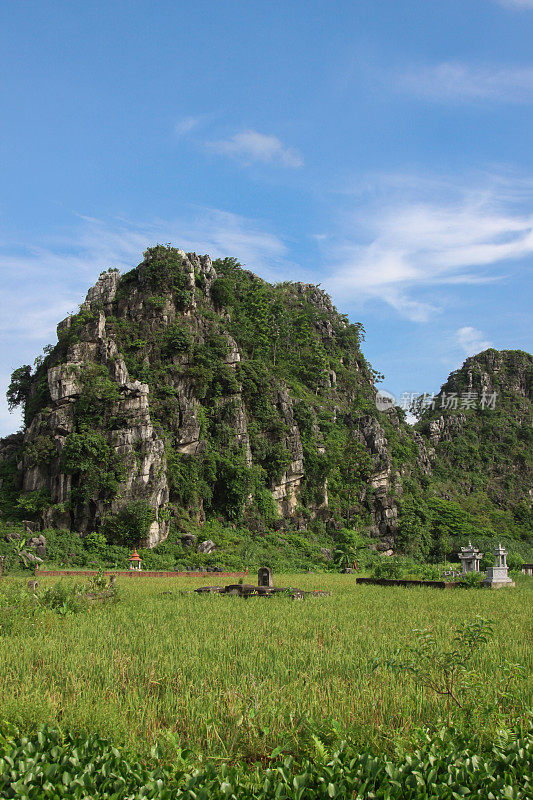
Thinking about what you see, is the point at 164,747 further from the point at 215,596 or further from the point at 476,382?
the point at 476,382

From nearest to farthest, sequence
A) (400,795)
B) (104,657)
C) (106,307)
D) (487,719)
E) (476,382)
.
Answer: (400,795)
(487,719)
(104,657)
(106,307)
(476,382)

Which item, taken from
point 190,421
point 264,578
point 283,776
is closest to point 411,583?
point 264,578

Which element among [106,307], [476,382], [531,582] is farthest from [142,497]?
[476,382]

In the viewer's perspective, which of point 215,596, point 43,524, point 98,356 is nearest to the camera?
point 215,596

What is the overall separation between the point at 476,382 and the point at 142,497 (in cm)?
6526

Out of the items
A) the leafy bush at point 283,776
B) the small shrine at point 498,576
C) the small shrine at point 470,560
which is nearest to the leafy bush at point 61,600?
the leafy bush at point 283,776

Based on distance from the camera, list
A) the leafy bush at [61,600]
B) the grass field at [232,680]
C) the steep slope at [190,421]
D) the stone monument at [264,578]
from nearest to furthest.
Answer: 1. the grass field at [232,680]
2. the leafy bush at [61,600]
3. the stone monument at [264,578]
4. the steep slope at [190,421]

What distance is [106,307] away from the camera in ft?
152

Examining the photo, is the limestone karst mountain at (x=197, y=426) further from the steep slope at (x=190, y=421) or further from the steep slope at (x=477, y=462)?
the steep slope at (x=477, y=462)

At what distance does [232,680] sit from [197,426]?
3410 cm

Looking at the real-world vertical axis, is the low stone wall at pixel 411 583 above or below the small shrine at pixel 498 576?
below

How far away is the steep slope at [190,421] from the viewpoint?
3487 centimetres

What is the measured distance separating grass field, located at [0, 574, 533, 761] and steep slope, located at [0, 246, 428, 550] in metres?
23.9

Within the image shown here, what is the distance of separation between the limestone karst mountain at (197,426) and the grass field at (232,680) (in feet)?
78.5
